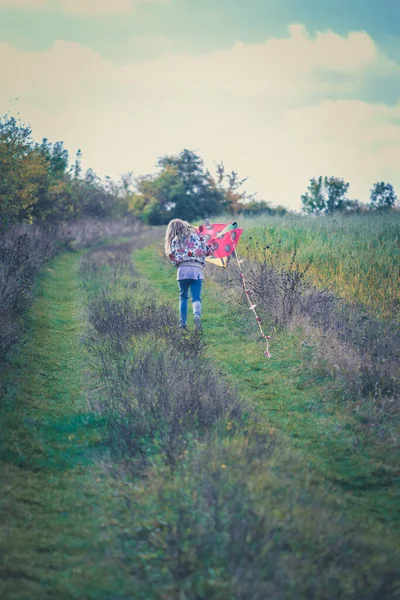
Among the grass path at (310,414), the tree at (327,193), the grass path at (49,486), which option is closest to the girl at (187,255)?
the grass path at (310,414)

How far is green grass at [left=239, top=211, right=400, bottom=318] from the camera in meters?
7.79

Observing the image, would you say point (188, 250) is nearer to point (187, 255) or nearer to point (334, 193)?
point (187, 255)

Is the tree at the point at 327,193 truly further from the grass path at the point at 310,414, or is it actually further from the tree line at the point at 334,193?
the grass path at the point at 310,414

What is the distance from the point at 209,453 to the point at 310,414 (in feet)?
5.99

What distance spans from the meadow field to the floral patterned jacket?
1.04 meters

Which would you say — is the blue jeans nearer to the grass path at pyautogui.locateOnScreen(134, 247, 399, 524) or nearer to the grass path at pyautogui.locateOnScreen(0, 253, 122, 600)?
the grass path at pyautogui.locateOnScreen(134, 247, 399, 524)

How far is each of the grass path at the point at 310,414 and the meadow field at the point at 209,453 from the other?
2 cm

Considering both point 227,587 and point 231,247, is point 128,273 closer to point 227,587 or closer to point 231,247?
point 231,247

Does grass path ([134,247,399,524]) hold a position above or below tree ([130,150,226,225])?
below

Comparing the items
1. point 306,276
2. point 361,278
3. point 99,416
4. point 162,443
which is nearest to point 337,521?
point 162,443

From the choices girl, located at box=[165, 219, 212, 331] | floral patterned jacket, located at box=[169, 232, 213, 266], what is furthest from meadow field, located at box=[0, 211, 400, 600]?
floral patterned jacket, located at box=[169, 232, 213, 266]

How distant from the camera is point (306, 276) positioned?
9773 mm

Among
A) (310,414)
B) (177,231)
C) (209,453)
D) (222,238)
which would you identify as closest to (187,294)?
(177,231)

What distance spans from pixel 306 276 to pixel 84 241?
53.0ft
